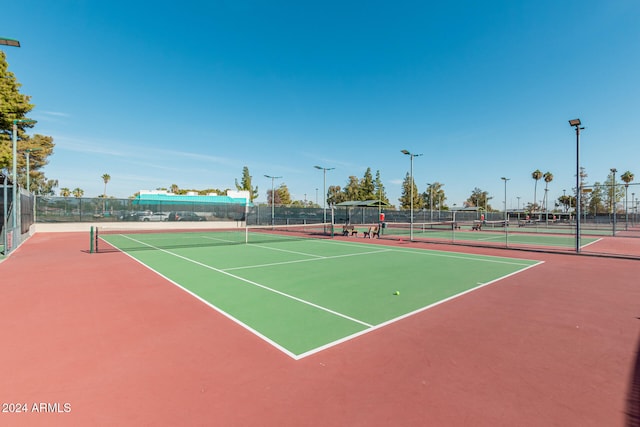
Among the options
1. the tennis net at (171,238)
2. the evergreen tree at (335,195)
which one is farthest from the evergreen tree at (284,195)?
the tennis net at (171,238)

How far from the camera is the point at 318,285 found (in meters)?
8.71

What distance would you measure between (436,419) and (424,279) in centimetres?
682

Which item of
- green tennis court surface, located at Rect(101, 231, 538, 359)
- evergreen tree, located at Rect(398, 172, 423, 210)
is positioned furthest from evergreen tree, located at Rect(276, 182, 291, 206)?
green tennis court surface, located at Rect(101, 231, 538, 359)

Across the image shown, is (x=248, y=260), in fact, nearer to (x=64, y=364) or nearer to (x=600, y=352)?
(x=64, y=364)

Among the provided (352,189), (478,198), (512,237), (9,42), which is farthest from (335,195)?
(9,42)

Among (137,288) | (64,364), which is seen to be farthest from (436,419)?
(137,288)

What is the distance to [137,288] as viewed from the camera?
27.4 feet

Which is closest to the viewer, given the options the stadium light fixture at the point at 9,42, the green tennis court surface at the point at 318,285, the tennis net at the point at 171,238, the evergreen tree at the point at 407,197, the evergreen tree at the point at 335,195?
the green tennis court surface at the point at 318,285

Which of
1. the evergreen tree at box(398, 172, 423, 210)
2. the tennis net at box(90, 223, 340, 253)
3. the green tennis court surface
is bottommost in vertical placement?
the tennis net at box(90, 223, 340, 253)

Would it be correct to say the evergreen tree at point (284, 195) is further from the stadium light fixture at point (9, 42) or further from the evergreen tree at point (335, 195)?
the stadium light fixture at point (9, 42)

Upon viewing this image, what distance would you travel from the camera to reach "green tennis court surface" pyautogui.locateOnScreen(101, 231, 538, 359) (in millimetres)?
5590

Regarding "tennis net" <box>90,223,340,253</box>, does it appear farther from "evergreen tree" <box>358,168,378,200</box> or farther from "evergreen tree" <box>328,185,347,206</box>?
"evergreen tree" <box>328,185,347,206</box>

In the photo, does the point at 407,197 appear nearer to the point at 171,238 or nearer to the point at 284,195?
the point at 284,195

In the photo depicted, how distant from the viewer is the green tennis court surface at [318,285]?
5590 mm
